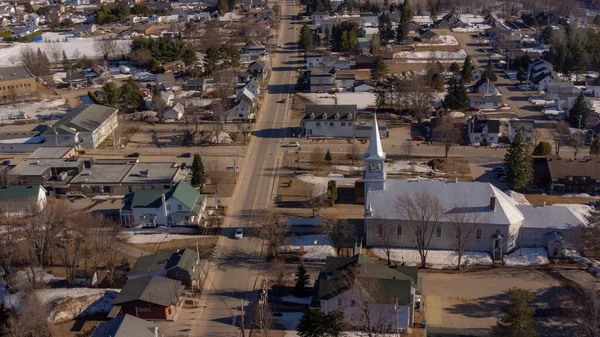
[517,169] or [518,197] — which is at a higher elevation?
[517,169]

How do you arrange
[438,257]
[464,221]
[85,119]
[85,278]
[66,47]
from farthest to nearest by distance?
[66,47], [85,119], [438,257], [464,221], [85,278]

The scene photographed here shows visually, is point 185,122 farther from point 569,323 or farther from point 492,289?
point 569,323

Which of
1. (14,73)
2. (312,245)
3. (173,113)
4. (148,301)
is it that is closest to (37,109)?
(14,73)

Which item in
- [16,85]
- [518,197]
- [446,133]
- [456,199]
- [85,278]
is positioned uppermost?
[456,199]

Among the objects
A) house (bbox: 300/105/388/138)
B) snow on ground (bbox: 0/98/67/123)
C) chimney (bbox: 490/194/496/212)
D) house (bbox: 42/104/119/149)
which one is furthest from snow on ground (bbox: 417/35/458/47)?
chimney (bbox: 490/194/496/212)

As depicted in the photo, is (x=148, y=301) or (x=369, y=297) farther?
(x=148, y=301)

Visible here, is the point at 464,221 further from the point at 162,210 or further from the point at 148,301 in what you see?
the point at 162,210

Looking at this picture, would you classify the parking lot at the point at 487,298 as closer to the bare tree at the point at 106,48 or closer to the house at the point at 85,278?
the house at the point at 85,278

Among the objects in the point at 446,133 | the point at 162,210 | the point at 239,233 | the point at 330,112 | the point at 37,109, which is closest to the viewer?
the point at 239,233
